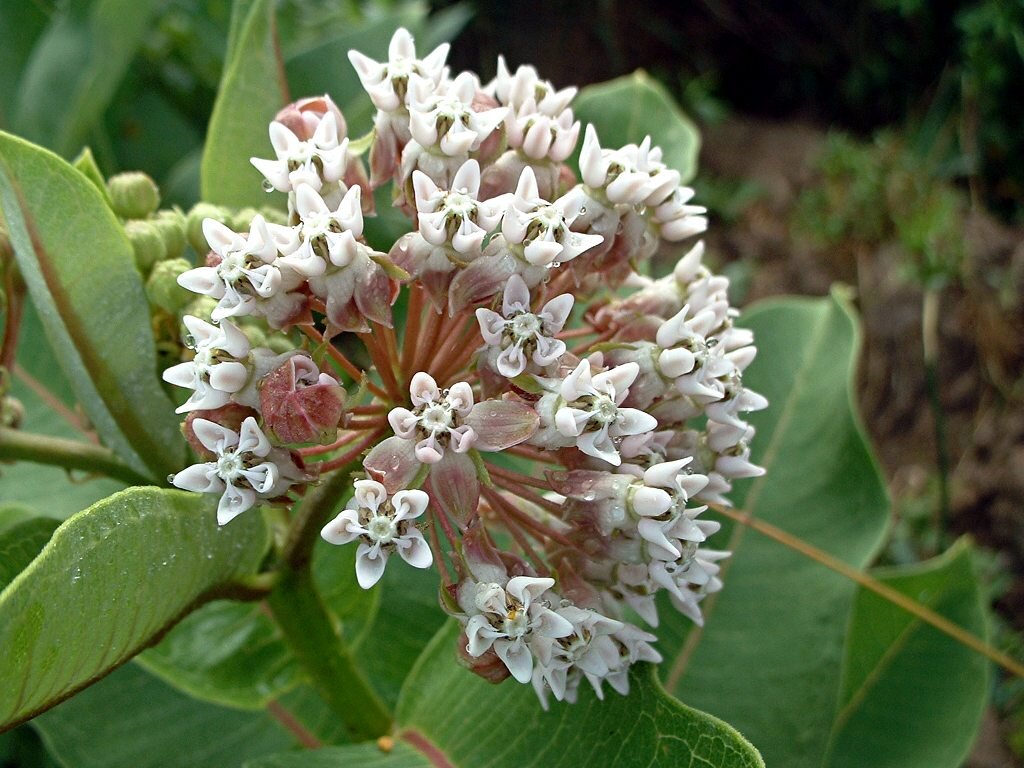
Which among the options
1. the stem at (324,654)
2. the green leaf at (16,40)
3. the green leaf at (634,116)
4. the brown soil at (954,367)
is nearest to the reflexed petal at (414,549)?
the stem at (324,654)

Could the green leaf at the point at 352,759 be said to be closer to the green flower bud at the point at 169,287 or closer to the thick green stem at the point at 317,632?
the thick green stem at the point at 317,632

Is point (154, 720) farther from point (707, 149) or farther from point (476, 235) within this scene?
point (707, 149)

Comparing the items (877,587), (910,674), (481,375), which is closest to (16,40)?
(481,375)

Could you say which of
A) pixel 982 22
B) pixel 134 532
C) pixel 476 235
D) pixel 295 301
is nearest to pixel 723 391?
pixel 476 235

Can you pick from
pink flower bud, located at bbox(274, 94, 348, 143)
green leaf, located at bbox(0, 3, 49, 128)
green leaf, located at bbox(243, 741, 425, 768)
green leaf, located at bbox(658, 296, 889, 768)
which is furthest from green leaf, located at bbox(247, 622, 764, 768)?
green leaf, located at bbox(0, 3, 49, 128)

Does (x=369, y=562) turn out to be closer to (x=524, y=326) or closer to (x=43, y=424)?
(x=524, y=326)

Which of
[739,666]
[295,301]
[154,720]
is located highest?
[295,301]

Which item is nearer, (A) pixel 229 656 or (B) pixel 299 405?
(B) pixel 299 405
